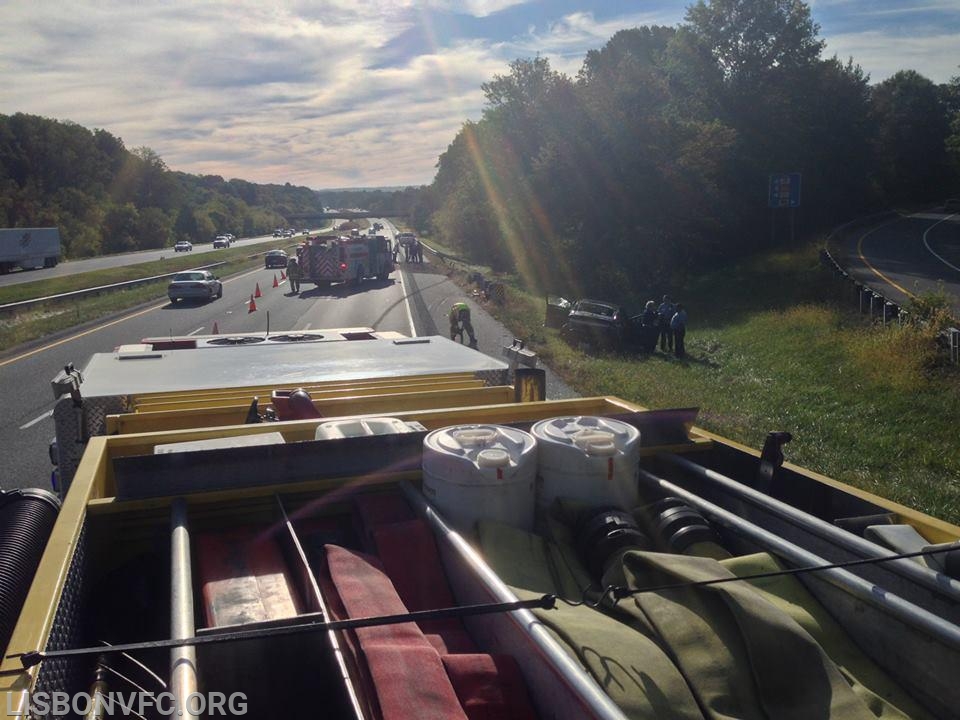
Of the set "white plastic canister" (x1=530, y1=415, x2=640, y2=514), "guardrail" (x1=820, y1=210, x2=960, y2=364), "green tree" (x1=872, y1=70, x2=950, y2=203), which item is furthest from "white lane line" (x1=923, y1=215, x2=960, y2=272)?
"white plastic canister" (x1=530, y1=415, x2=640, y2=514)

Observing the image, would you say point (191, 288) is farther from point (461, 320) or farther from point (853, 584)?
point (853, 584)

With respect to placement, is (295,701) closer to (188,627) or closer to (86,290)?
(188,627)

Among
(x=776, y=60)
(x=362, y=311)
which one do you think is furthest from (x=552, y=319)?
(x=776, y=60)

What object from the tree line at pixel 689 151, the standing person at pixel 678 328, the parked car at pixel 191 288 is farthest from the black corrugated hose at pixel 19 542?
the parked car at pixel 191 288

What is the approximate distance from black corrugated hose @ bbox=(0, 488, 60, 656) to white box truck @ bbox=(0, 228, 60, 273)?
5944 cm

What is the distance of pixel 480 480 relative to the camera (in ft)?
10.9

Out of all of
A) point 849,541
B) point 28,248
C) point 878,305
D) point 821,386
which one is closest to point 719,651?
point 849,541

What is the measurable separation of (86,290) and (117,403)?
34981 millimetres

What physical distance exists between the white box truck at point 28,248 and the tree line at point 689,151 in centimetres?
3215

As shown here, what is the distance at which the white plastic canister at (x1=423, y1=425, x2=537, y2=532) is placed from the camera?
3.34m

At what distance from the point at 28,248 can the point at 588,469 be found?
64.6 m

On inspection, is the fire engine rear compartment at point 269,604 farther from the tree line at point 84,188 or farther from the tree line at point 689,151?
the tree line at point 84,188

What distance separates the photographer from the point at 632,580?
2.84 meters

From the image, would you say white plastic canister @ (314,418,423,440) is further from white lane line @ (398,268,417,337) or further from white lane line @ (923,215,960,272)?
white lane line @ (923,215,960,272)
